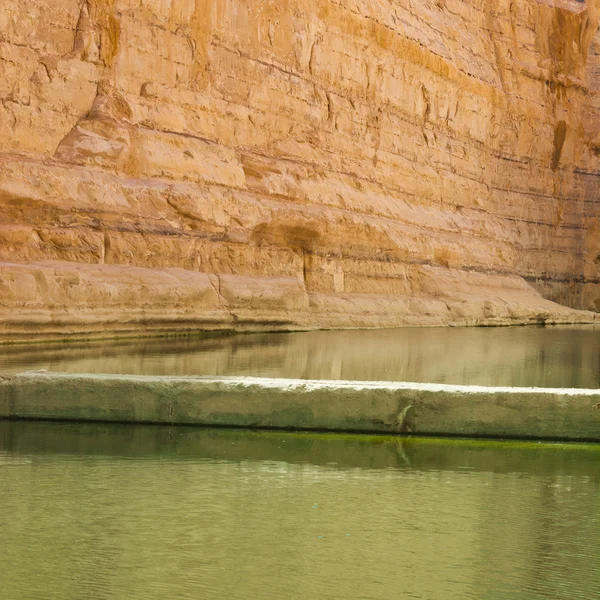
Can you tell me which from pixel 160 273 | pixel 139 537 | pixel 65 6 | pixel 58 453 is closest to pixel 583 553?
pixel 139 537

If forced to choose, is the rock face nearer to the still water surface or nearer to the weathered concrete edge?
the still water surface

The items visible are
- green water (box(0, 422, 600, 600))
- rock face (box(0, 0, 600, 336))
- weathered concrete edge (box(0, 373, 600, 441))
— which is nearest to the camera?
green water (box(0, 422, 600, 600))

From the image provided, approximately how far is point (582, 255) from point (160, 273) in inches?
1043

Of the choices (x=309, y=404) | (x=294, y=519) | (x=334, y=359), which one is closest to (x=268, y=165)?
(x=334, y=359)

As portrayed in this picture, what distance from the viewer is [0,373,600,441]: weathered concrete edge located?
19.9ft

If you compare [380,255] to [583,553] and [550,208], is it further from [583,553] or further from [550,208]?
[583,553]

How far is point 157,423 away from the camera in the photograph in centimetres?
643

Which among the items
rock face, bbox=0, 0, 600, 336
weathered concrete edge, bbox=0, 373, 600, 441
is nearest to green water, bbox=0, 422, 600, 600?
weathered concrete edge, bbox=0, 373, 600, 441

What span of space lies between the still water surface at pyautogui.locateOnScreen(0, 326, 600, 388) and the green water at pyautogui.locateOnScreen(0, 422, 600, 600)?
359 centimetres

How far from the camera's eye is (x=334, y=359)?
11734 millimetres

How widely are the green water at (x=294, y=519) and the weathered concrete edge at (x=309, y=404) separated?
25 cm

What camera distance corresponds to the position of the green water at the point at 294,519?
3146mm

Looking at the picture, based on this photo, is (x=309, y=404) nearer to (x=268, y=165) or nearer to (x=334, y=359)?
(x=334, y=359)

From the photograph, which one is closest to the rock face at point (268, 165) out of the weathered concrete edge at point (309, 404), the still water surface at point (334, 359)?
the still water surface at point (334, 359)
